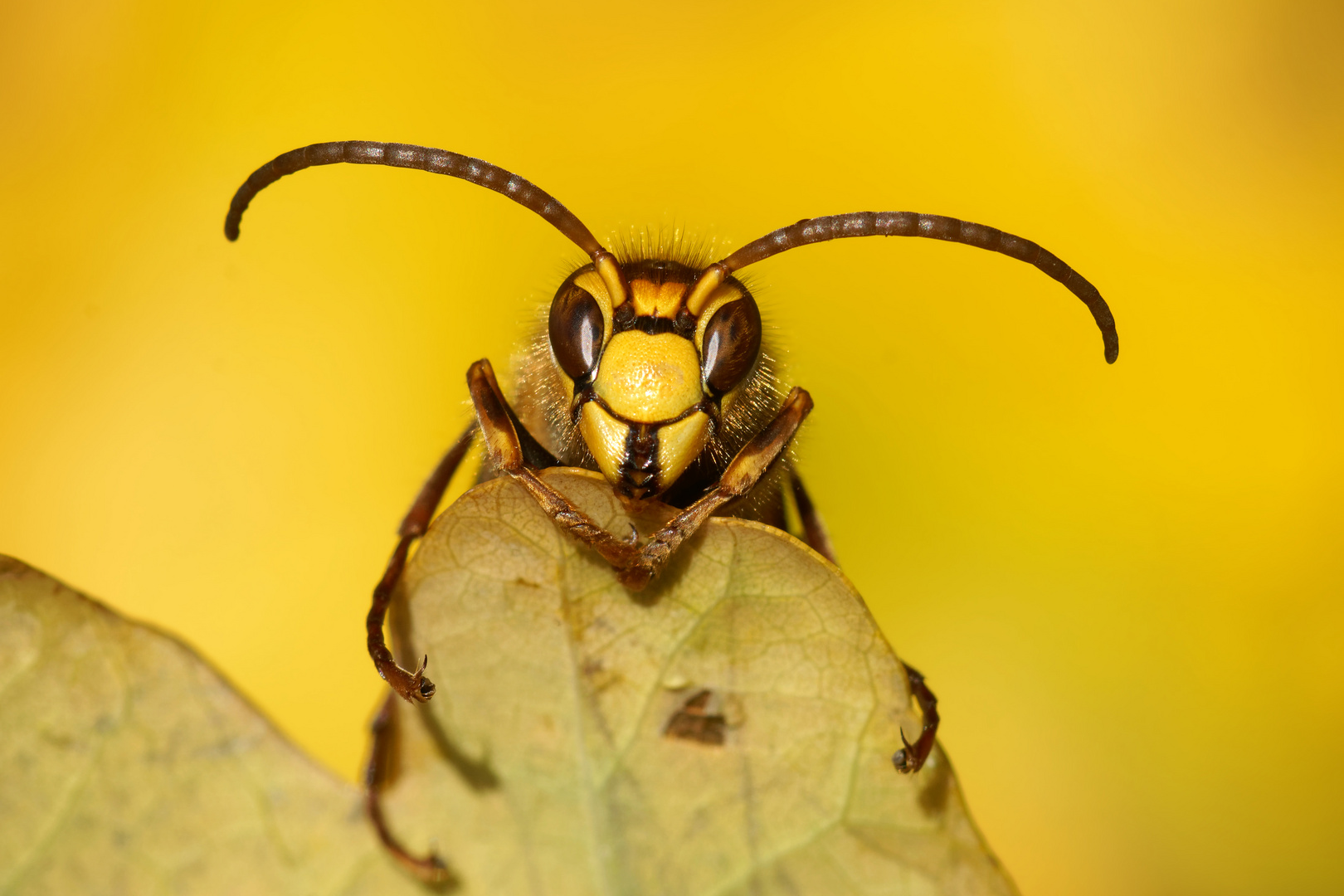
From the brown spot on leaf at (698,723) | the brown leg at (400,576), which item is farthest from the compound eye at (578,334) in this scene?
the brown spot on leaf at (698,723)

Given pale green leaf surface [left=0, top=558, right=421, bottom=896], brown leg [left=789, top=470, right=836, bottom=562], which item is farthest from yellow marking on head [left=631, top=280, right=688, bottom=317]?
pale green leaf surface [left=0, top=558, right=421, bottom=896]

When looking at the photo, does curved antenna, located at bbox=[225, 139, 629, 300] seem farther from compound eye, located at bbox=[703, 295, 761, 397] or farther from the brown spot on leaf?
the brown spot on leaf

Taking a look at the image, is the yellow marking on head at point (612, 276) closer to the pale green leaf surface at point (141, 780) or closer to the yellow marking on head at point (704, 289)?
the yellow marking on head at point (704, 289)

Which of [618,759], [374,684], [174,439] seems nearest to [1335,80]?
[618,759]

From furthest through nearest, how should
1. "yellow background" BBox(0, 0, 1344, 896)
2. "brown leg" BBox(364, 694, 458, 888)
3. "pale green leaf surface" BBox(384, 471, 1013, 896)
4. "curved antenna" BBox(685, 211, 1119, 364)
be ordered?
1. "yellow background" BBox(0, 0, 1344, 896)
2. "curved antenna" BBox(685, 211, 1119, 364)
3. "brown leg" BBox(364, 694, 458, 888)
4. "pale green leaf surface" BBox(384, 471, 1013, 896)

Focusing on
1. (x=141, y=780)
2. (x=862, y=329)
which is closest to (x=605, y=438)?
(x=141, y=780)
